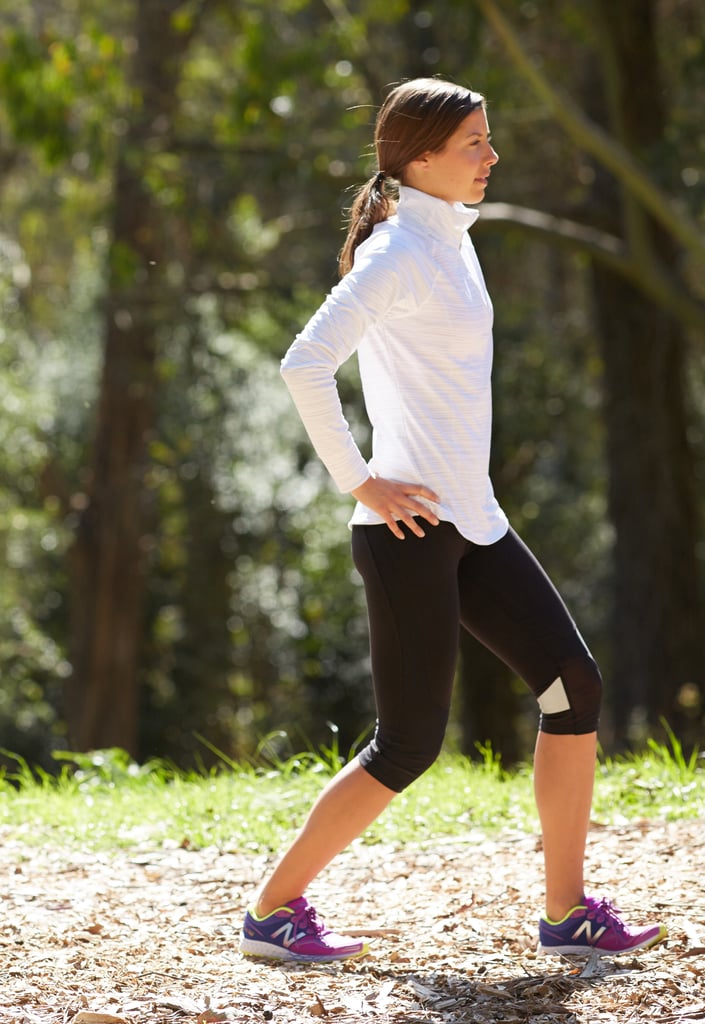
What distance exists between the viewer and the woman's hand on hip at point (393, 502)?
2988 millimetres

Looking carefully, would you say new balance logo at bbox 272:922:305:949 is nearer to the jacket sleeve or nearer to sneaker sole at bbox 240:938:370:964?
sneaker sole at bbox 240:938:370:964

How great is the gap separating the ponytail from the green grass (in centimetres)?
222

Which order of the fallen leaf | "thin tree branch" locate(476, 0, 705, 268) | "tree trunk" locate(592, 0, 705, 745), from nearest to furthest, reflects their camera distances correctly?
the fallen leaf, "thin tree branch" locate(476, 0, 705, 268), "tree trunk" locate(592, 0, 705, 745)

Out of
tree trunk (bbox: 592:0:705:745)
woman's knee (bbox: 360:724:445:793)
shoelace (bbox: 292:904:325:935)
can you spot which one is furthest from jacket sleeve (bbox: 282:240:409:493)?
tree trunk (bbox: 592:0:705:745)

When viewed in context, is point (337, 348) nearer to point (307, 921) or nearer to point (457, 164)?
point (457, 164)

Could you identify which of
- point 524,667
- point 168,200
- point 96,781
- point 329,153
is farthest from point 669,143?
point 524,667

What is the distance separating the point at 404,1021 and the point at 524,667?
82 centimetres

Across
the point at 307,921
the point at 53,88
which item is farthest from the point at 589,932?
the point at 53,88

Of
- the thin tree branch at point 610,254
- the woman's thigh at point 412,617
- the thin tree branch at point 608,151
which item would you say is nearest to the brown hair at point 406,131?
the woman's thigh at point 412,617

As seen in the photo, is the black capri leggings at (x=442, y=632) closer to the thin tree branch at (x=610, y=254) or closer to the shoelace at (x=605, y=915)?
the shoelace at (x=605, y=915)

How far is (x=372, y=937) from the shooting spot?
3.53m

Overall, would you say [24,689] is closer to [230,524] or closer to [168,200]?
[230,524]

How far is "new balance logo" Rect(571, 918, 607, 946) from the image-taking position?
126 inches

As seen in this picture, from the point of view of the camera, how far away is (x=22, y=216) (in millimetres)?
17047
